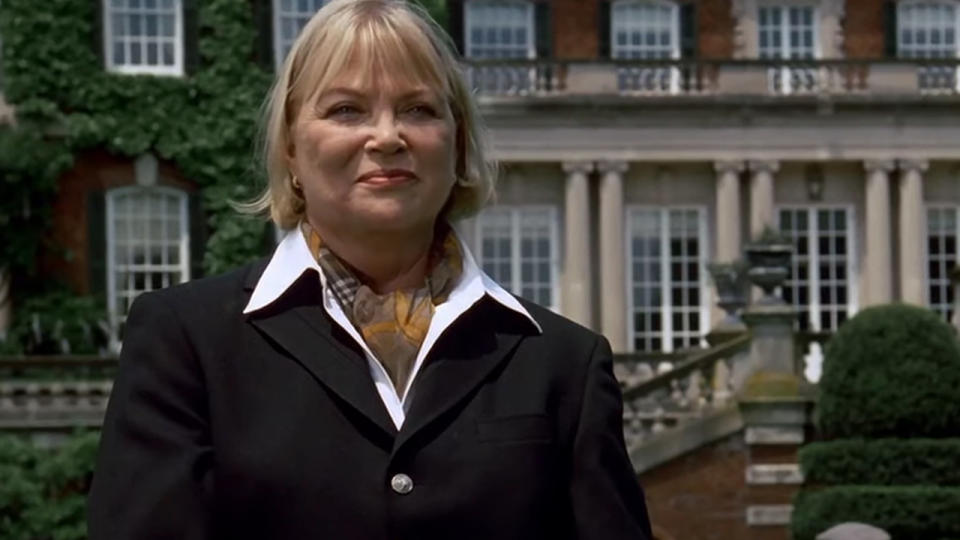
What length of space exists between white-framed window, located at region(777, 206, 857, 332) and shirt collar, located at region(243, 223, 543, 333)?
34.1m

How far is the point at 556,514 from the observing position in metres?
3.95

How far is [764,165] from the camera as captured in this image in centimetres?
3744

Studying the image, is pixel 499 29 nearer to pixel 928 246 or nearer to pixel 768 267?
pixel 928 246

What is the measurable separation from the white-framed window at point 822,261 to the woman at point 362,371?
3421 centimetres

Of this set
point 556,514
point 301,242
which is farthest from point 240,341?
point 556,514

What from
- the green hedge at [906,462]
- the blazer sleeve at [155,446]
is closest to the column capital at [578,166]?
the green hedge at [906,462]

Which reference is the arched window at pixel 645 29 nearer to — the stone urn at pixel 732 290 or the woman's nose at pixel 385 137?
the stone urn at pixel 732 290

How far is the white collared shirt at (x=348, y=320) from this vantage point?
389 cm

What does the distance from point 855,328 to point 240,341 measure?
2005 cm

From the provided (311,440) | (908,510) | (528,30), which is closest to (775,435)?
(908,510)

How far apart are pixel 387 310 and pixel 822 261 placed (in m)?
34.7

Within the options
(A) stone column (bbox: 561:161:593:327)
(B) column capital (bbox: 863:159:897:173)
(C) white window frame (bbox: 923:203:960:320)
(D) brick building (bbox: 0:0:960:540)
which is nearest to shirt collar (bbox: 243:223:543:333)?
(D) brick building (bbox: 0:0:960:540)

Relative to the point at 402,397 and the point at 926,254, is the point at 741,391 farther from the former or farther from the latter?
the point at 402,397

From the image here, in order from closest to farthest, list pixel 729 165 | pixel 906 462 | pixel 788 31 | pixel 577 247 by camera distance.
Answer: pixel 906 462 < pixel 577 247 < pixel 729 165 < pixel 788 31
